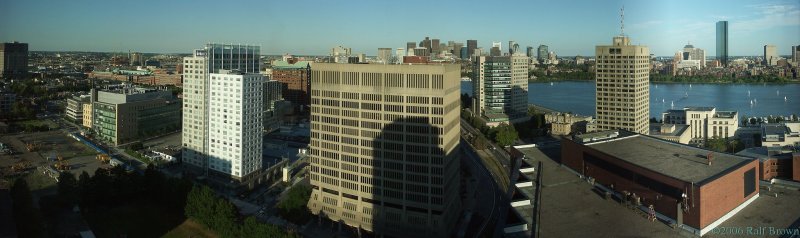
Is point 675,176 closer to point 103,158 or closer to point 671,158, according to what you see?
point 671,158

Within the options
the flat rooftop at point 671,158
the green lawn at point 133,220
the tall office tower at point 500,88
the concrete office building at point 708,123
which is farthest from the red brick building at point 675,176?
the tall office tower at point 500,88

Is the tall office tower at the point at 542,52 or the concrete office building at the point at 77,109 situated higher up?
the tall office tower at the point at 542,52

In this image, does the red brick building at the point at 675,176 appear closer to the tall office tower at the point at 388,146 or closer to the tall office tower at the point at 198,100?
the tall office tower at the point at 388,146

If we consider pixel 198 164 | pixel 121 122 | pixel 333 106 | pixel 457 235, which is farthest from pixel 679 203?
pixel 121 122

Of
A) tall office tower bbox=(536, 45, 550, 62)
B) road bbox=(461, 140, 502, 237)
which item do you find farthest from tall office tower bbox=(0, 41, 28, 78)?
tall office tower bbox=(536, 45, 550, 62)

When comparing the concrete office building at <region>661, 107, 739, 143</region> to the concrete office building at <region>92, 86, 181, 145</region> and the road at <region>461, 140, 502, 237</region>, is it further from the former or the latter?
the concrete office building at <region>92, 86, 181, 145</region>

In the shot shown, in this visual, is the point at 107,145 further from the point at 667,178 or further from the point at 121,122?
the point at 667,178
